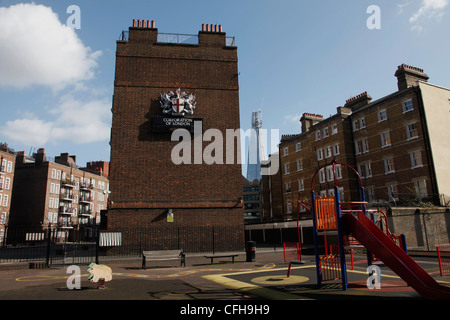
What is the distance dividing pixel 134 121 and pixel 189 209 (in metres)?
7.39

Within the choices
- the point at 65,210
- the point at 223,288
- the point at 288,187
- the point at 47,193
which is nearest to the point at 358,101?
the point at 288,187

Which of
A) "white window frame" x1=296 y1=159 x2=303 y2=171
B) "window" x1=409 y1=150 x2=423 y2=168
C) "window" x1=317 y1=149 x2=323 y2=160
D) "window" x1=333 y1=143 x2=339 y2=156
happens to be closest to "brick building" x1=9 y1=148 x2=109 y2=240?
"white window frame" x1=296 y1=159 x2=303 y2=171

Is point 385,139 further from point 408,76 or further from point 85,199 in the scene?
point 85,199

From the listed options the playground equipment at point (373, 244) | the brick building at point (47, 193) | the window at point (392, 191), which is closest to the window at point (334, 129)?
the window at point (392, 191)

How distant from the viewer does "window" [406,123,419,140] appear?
32503 mm

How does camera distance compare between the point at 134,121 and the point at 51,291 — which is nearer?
the point at 51,291

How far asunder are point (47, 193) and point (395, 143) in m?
59.6

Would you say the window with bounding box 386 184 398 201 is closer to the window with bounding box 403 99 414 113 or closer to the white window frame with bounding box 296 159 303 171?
the window with bounding box 403 99 414 113

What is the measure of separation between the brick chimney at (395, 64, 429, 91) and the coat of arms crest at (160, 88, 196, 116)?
24890 millimetres

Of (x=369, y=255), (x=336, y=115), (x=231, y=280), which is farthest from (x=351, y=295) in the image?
(x=336, y=115)

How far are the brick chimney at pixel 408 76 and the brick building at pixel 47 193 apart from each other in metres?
48.3

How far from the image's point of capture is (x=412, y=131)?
32.9 metres
